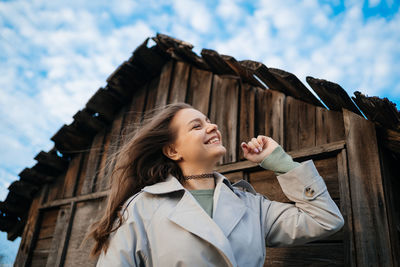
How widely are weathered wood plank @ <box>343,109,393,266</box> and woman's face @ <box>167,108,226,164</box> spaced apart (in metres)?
1.14

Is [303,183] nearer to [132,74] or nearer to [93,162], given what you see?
[132,74]

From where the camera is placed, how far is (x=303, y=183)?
84.4 inches

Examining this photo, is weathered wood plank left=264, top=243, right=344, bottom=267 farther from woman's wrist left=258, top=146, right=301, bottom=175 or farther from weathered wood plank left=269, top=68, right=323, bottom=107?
weathered wood plank left=269, top=68, right=323, bottom=107

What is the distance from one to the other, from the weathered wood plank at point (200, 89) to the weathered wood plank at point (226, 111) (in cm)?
10

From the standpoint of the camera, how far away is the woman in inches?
76.1

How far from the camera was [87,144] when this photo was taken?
5.90 metres

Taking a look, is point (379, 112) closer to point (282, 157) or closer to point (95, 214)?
point (282, 157)

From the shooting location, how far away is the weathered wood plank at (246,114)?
3.71 m

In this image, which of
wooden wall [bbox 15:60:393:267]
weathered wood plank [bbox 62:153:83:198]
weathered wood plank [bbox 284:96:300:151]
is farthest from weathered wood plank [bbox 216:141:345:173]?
weathered wood plank [bbox 62:153:83:198]

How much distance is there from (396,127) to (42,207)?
Answer: 5.29 metres

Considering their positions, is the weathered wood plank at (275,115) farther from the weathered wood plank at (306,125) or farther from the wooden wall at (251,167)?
the weathered wood plank at (306,125)

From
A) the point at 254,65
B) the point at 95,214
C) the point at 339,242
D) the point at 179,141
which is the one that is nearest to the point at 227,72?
the point at 254,65

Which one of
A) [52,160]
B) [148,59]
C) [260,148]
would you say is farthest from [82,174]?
[260,148]

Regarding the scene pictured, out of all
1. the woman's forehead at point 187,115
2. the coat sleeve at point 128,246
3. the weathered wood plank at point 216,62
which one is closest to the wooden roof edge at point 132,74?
the weathered wood plank at point 216,62
